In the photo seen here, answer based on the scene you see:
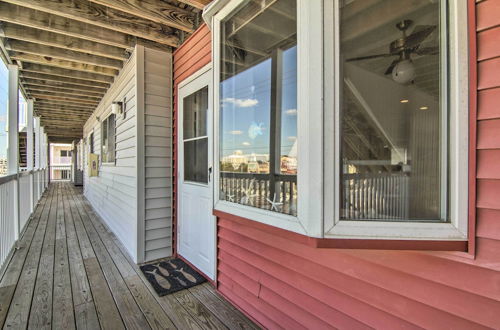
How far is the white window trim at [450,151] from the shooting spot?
3.07ft

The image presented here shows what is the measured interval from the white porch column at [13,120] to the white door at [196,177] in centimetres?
241

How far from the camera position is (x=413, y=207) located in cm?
104

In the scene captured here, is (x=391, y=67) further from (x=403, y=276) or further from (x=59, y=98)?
(x=59, y=98)

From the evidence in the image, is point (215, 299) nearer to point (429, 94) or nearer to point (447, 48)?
point (429, 94)

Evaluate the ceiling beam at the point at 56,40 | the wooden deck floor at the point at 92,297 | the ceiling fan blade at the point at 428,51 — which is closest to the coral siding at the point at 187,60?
the wooden deck floor at the point at 92,297

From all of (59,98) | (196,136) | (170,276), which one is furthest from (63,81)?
(170,276)

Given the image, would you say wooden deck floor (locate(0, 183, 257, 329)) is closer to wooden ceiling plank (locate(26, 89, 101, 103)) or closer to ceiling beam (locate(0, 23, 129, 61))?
ceiling beam (locate(0, 23, 129, 61))

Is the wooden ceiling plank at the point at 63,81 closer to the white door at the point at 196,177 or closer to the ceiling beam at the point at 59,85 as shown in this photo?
the ceiling beam at the point at 59,85

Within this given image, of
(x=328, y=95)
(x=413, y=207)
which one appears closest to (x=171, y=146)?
(x=328, y=95)

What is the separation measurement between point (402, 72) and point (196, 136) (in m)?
2.02

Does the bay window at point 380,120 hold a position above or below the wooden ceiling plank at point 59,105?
below

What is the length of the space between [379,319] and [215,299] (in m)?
1.38

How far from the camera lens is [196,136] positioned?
265 cm

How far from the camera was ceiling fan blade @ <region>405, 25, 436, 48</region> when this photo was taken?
40.2 inches
